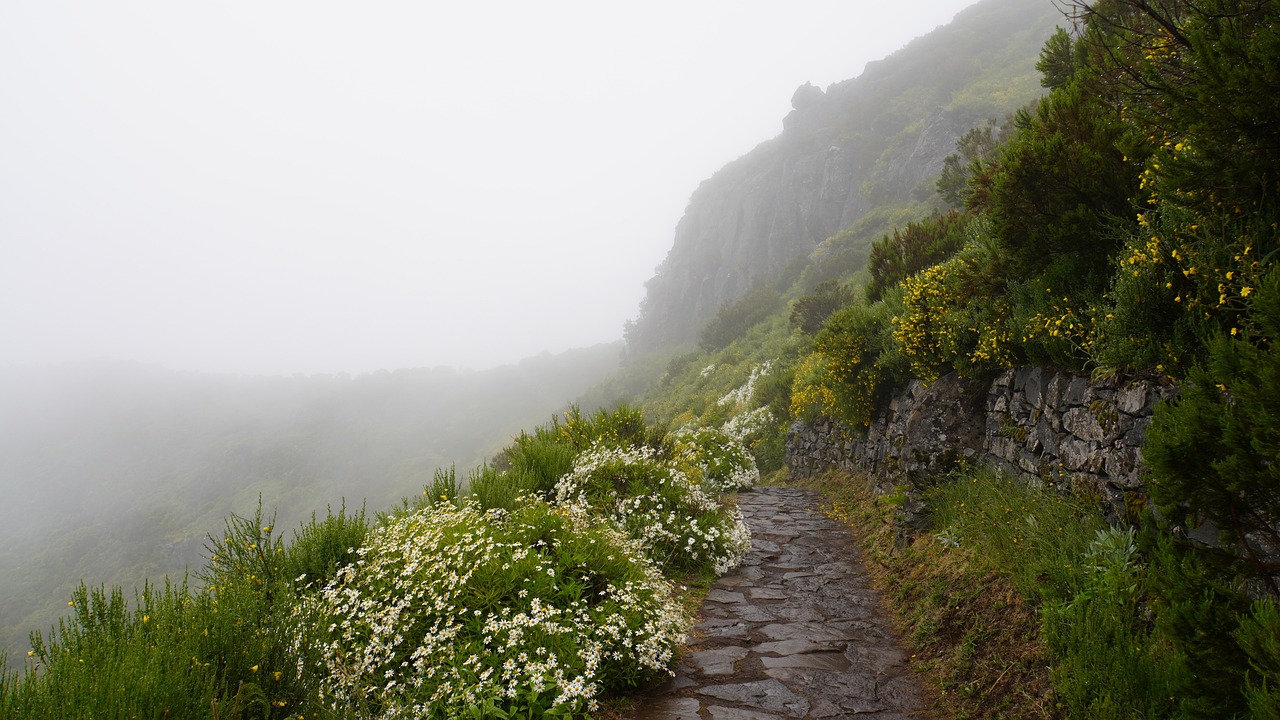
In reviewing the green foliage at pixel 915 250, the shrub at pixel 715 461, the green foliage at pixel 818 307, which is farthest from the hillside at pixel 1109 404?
the green foliage at pixel 818 307

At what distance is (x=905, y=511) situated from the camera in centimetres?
663

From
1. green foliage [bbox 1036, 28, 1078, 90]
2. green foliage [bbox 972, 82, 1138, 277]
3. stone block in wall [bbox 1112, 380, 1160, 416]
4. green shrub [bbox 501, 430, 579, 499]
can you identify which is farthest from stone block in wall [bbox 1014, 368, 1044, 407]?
green shrub [bbox 501, 430, 579, 499]

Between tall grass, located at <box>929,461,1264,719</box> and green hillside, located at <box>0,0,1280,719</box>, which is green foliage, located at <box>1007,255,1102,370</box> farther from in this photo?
tall grass, located at <box>929,461,1264,719</box>

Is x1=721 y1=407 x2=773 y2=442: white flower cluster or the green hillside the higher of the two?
the green hillside

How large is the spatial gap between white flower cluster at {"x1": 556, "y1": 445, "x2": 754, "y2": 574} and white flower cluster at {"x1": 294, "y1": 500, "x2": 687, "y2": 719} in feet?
4.61

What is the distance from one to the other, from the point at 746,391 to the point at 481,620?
1623 cm

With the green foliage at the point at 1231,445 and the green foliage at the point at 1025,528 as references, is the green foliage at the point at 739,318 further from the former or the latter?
the green foliage at the point at 1231,445

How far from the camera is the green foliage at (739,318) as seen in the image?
3147cm

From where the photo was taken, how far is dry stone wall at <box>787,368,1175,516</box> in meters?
3.81

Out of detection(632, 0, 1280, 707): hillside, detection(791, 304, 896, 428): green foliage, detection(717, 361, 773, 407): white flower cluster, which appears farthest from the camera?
detection(717, 361, 773, 407): white flower cluster

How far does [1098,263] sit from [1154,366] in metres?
1.51

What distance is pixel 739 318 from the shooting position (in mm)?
32469

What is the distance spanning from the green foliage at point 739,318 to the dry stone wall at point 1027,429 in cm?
2202

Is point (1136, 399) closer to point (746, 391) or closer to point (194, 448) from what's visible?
point (746, 391)
